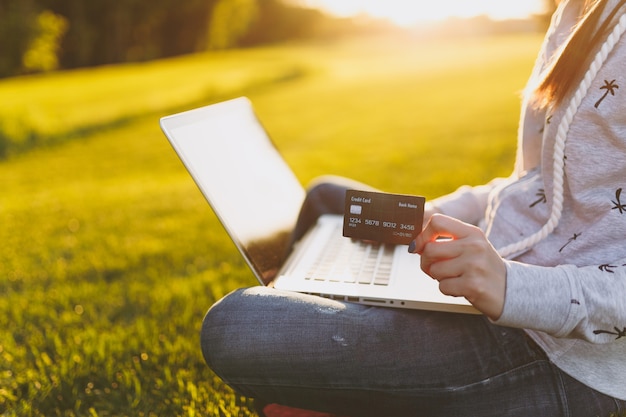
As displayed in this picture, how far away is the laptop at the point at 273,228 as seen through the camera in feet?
4.61

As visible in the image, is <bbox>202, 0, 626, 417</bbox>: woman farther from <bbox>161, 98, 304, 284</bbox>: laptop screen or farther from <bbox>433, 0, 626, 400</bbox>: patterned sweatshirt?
<bbox>161, 98, 304, 284</bbox>: laptop screen

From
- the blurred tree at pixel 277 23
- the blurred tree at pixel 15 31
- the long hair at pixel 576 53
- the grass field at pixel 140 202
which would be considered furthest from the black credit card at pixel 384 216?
the blurred tree at pixel 277 23

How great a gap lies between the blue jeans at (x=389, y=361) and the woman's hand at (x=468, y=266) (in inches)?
9.4

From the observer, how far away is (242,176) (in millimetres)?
1815

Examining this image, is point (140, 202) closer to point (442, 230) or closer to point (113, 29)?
point (442, 230)

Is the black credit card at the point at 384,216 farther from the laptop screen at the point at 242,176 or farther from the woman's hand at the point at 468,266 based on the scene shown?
the laptop screen at the point at 242,176

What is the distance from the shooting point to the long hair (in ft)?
3.93

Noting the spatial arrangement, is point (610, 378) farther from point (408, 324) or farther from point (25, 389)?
point (25, 389)

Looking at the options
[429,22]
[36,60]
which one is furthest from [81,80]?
[429,22]

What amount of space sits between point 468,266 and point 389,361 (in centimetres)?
33

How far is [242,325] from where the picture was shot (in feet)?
4.23

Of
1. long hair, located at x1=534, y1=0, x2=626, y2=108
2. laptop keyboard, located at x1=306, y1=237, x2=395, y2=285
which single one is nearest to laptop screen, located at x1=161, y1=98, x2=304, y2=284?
laptop keyboard, located at x1=306, y1=237, x2=395, y2=285

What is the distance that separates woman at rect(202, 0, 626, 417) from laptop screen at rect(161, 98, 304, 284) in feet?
1.13

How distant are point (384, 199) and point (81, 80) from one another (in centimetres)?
1500
